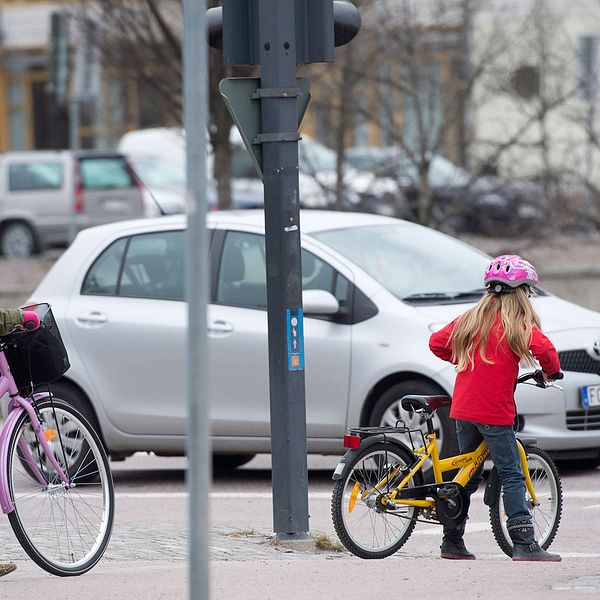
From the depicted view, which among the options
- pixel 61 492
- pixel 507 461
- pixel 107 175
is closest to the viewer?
pixel 61 492

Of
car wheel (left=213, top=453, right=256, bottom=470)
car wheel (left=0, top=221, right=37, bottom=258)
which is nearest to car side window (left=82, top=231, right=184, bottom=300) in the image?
car wheel (left=213, top=453, right=256, bottom=470)

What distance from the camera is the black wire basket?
6.21m

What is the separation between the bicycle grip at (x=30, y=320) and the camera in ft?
20.4

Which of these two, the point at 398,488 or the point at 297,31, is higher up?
the point at 297,31

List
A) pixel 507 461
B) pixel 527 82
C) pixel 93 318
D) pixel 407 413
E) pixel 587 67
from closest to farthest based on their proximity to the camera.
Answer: pixel 507 461 → pixel 407 413 → pixel 93 318 → pixel 587 67 → pixel 527 82

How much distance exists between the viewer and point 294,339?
684 centimetres

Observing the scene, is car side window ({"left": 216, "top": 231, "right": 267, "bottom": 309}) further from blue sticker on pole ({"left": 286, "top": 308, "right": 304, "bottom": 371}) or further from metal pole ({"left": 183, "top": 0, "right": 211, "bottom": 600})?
metal pole ({"left": 183, "top": 0, "right": 211, "bottom": 600})

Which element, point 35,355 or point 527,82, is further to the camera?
point 527,82

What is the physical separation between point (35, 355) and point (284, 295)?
1158 millimetres

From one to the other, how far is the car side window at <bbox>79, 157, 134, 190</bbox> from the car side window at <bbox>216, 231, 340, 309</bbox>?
16504mm

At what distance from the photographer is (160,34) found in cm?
1698

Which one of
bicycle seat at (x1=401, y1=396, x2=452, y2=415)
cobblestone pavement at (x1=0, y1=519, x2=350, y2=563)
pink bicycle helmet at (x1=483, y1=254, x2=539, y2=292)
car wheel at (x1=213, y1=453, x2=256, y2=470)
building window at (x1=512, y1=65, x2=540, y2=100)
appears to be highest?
building window at (x1=512, y1=65, x2=540, y2=100)

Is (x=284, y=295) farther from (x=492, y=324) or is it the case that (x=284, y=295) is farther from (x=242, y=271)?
(x=242, y=271)

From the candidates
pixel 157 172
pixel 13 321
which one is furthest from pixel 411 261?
pixel 157 172
